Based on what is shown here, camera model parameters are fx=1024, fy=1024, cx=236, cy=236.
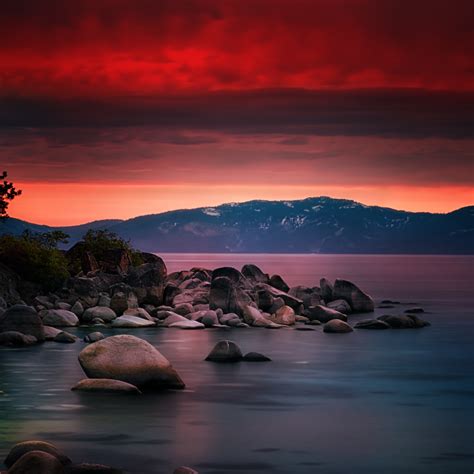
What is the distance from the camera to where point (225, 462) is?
Answer: 854 inches

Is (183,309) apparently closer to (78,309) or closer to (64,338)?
(78,309)

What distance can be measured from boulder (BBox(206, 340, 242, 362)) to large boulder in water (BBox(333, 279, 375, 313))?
34321 millimetres

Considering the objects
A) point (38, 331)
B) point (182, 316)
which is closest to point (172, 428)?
point (38, 331)

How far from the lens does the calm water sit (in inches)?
872

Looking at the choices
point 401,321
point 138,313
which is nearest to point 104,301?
point 138,313

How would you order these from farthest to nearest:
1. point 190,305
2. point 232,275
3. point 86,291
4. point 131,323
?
point 232,275, point 86,291, point 190,305, point 131,323

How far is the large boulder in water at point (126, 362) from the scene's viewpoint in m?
31.0

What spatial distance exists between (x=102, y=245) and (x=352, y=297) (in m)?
21.9

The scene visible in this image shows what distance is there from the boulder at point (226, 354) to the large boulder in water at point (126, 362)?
29.2 feet

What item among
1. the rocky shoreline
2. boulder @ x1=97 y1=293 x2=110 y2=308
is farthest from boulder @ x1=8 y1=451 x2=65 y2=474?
boulder @ x1=97 y1=293 x2=110 y2=308

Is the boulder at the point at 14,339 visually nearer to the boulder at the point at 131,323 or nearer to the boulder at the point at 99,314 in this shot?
the boulder at the point at 131,323

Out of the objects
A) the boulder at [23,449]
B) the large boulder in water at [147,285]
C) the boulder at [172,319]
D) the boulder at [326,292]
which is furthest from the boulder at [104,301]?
the boulder at [23,449]

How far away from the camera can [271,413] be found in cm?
2845

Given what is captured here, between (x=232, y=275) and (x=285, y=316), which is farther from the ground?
(x=232, y=275)
